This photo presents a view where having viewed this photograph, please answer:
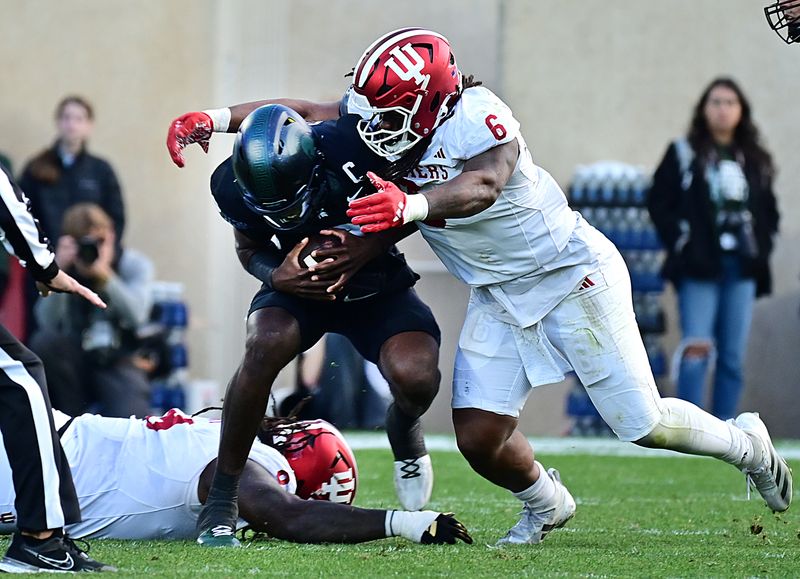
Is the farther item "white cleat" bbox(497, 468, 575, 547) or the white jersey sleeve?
"white cleat" bbox(497, 468, 575, 547)

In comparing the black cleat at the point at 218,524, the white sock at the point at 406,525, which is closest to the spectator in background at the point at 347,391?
the black cleat at the point at 218,524

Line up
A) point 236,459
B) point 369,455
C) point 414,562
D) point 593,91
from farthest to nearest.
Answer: point 593,91 < point 369,455 < point 236,459 < point 414,562

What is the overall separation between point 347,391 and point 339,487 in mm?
5245

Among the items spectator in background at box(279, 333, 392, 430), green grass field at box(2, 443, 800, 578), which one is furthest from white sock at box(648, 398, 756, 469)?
spectator in background at box(279, 333, 392, 430)

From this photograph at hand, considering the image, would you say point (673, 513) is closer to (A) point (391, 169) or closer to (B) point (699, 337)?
(A) point (391, 169)

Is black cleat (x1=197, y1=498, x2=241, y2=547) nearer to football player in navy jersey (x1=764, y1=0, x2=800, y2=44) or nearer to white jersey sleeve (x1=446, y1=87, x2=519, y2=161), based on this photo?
white jersey sleeve (x1=446, y1=87, x2=519, y2=161)

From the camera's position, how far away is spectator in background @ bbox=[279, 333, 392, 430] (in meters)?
9.87

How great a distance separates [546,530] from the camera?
4.74 m

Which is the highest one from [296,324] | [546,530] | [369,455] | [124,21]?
[124,21]

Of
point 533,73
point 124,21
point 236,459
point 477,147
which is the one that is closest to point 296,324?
point 236,459

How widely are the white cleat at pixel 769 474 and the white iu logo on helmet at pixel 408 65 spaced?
5.69 feet

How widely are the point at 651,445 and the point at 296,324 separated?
126 centimetres

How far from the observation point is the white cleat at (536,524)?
4680 mm

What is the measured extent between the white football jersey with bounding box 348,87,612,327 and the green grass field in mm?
831
